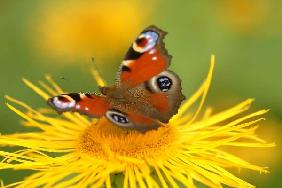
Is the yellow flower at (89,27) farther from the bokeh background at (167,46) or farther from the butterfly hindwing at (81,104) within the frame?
the butterfly hindwing at (81,104)

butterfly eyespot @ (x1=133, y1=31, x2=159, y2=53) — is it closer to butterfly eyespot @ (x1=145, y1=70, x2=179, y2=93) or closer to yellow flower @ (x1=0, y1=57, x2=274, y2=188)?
butterfly eyespot @ (x1=145, y1=70, x2=179, y2=93)

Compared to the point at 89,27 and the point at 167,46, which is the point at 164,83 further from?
the point at 89,27

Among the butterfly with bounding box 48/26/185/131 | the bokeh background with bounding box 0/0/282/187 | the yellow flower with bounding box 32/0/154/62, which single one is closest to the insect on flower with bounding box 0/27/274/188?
the butterfly with bounding box 48/26/185/131

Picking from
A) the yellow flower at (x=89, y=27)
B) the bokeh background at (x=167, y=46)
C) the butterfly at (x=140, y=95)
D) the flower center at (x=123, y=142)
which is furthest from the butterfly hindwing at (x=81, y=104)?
the yellow flower at (x=89, y=27)

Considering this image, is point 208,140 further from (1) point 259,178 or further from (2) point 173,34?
(2) point 173,34

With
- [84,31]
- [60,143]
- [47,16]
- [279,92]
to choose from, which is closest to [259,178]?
[279,92]
